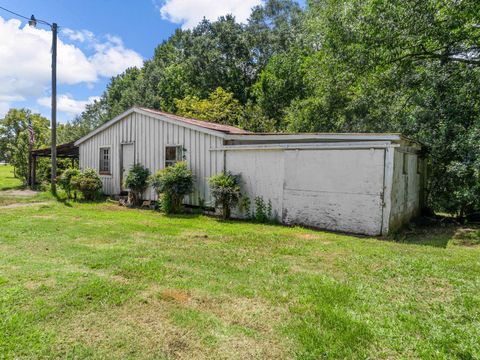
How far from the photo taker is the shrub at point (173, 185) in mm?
9258

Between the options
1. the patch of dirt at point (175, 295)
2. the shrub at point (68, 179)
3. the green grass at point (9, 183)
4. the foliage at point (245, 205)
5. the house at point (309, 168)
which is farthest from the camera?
the green grass at point (9, 183)

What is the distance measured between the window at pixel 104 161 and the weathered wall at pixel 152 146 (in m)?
0.20

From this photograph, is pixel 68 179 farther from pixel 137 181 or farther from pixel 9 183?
pixel 9 183

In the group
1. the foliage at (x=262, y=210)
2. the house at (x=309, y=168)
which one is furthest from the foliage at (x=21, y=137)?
the foliage at (x=262, y=210)

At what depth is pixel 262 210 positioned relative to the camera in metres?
8.47

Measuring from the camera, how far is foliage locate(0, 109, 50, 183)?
1872 centimetres

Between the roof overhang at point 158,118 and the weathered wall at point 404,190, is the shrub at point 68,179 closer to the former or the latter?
the roof overhang at point 158,118

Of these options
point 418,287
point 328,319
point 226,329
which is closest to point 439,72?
point 418,287

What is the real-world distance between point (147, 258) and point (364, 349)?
10.8 ft

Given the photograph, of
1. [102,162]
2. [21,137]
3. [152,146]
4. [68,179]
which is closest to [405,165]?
[152,146]

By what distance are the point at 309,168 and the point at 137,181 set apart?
6.14m

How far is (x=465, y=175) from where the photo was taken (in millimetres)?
8664

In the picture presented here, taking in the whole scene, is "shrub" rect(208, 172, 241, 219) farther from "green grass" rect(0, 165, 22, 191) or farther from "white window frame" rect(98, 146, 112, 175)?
"green grass" rect(0, 165, 22, 191)

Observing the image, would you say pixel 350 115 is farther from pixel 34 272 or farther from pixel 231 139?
pixel 34 272
